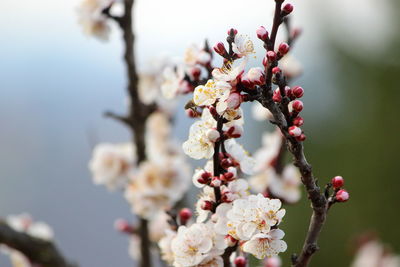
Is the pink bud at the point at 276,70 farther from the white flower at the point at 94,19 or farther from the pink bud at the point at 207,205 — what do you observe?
the white flower at the point at 94,19

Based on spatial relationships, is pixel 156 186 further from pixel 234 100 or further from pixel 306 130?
pixel 306 130

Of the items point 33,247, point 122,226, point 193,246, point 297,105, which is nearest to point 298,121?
point 297,105

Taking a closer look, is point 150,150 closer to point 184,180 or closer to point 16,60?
point 184,180

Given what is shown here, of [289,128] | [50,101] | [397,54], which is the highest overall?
[289,128]

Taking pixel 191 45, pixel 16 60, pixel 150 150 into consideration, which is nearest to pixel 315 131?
pixel 150 150

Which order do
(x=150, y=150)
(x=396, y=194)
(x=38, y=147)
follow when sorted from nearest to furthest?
1. (x=150, y=150)
2. (x=396, y=194)
3. (x=38, y=147)

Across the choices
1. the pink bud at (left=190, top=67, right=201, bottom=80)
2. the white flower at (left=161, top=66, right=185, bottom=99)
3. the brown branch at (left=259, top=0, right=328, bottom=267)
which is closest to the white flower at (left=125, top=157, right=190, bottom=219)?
the white flower at (left=161, top=66, right=185, bottom=99)
